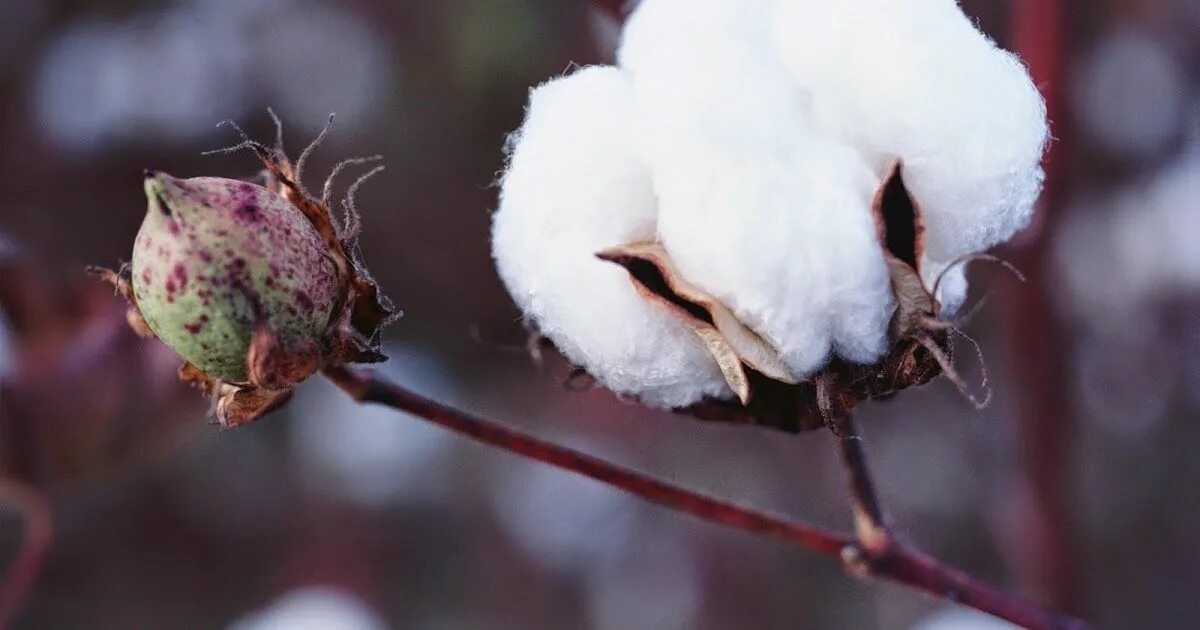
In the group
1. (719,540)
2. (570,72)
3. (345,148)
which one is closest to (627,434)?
(719,540)

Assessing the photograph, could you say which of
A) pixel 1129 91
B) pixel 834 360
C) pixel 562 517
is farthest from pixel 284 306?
pixel 562 517

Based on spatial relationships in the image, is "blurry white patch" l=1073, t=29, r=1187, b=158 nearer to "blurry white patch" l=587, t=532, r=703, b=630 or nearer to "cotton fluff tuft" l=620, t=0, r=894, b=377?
"blurry white patch" l=587, t=532, r=703, b=630

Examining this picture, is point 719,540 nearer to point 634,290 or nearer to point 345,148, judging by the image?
point 345,148

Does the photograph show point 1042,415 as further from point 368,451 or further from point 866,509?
point 368,451

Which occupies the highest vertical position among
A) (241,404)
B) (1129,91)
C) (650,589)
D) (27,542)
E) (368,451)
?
(241,404)

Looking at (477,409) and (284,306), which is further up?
(284,306)

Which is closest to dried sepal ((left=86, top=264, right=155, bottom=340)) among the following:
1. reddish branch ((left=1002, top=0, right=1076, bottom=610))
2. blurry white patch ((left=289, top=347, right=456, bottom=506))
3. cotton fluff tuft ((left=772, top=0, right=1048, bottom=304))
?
cotton fluff tuft ((left=772, top=0, right=1048, bottom=304))
